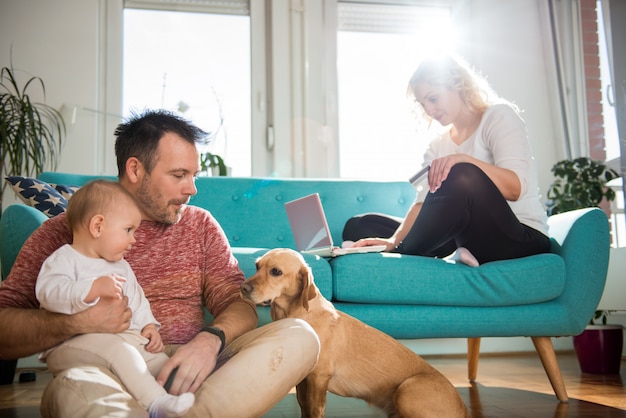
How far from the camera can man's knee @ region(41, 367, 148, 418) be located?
106 cm

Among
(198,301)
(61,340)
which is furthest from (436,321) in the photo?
(61,340)

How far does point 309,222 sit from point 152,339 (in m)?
1.11

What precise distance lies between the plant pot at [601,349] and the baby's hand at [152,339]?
232cm

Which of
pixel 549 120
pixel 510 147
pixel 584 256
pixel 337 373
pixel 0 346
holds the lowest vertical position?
pixel 337 373

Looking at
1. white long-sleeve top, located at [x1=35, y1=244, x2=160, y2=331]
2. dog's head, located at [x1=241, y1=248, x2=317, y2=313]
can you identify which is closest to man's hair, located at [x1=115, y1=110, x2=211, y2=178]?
white long-sleeve top, located at [x1=35, y1=244, x2=160, y2=331]

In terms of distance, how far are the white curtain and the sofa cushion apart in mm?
2413

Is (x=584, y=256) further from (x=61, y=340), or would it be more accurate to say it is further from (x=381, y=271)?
(x=61, y=340)

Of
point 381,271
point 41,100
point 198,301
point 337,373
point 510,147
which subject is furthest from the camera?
point 41,100

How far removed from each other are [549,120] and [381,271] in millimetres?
2865

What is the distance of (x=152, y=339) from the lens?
49.8 inches

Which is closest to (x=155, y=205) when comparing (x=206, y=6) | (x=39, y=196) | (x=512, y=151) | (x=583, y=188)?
(x=39, y=196)

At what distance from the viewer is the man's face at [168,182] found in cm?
148

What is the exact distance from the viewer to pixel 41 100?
3.75 m

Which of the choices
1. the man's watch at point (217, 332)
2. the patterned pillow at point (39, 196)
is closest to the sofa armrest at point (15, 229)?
the patterned pillow at point (39, 196)
